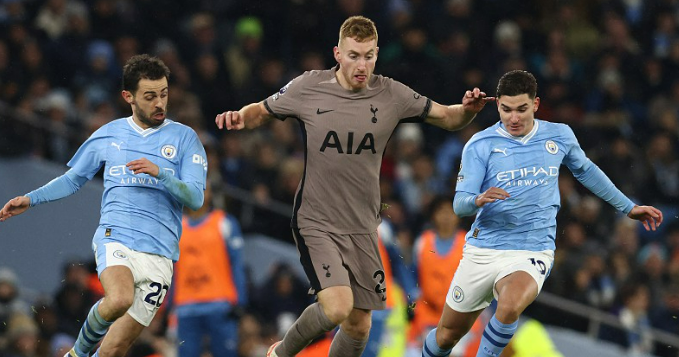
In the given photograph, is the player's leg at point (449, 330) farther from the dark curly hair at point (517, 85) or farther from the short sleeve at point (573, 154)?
the dark curly hair at point (517, 85)

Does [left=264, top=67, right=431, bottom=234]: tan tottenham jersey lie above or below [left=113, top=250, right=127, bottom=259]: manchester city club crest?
above

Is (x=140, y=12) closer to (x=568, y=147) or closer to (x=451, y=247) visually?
(x=451, y=247)

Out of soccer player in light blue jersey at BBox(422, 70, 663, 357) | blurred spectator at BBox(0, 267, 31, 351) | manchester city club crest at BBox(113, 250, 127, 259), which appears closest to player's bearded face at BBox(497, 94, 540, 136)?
soccer player in light blue jersey at BBox(422, 70, 663, 357)

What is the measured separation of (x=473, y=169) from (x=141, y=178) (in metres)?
2.40

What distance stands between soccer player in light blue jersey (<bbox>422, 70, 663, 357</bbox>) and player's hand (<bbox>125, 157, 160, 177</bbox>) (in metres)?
2.20

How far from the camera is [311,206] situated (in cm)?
942

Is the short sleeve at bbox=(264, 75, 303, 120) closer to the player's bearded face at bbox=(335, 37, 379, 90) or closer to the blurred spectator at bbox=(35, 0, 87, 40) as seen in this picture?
the player's bearded face at bbox=(335, 37, 379, 90)

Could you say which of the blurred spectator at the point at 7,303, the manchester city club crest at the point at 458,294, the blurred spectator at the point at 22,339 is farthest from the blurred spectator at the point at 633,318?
the blurred spectator at the point at 7,303

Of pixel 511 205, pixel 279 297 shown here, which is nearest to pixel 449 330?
pixel 511 205

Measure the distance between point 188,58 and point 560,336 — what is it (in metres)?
6.00

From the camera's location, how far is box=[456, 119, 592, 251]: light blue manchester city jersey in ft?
31.3

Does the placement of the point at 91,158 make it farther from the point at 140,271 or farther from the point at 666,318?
the point at 666,318

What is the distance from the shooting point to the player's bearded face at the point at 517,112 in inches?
374

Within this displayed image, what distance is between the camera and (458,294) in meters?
9.73
